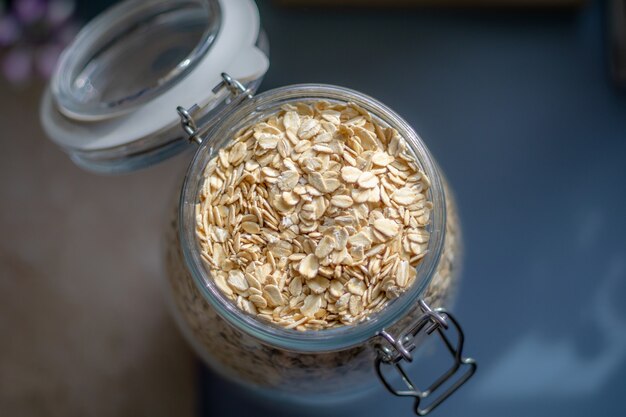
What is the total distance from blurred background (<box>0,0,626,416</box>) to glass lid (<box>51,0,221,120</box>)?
119 mm

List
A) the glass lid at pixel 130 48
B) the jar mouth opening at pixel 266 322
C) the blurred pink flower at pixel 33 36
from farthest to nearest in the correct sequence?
the blurred pink flower at pixel 33 36
the glass lid at pixel 130 48
the jar mouth opening at pixel 266 322

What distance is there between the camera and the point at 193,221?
17.6 inches

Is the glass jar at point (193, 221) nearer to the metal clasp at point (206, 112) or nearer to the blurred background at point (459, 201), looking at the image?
the metal clasp at point (206, 112)

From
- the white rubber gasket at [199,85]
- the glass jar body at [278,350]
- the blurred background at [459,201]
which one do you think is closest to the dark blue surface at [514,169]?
the blurred background at [459,201]

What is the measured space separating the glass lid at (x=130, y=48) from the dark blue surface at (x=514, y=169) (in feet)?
0.51

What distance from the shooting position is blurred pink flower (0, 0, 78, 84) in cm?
73

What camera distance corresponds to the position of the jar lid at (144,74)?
1.59ft

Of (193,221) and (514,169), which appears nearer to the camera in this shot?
(193,221)

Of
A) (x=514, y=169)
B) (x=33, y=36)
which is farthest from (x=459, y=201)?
(x=33, y=36)

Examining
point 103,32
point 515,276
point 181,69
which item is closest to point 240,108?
point 181,69

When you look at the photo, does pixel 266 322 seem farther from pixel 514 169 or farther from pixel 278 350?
pixel 514 169

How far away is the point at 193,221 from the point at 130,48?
0.75 ft

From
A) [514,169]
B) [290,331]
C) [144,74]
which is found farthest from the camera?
[514,169]

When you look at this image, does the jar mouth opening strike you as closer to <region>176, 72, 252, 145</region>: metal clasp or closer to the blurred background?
<region>176, 72, 252, 145</region>: metal clasp
